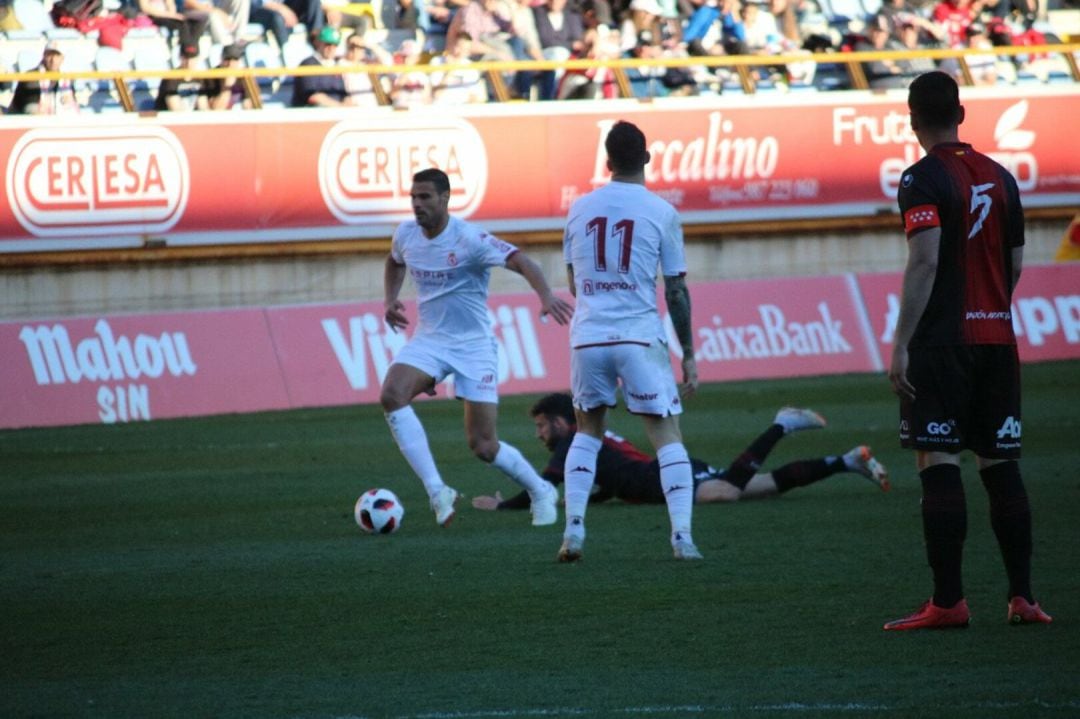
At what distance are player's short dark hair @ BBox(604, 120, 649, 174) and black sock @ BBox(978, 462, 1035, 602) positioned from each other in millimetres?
2283

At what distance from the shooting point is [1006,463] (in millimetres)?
6207

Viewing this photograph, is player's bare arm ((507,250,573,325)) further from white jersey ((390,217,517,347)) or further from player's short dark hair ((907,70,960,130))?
player's short dark hair ((907,70,960,130))

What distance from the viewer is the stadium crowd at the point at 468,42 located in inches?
843

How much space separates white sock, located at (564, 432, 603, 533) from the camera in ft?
26.7

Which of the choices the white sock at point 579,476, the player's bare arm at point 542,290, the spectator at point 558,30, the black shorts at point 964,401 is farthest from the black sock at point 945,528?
the spectator at point 558,30

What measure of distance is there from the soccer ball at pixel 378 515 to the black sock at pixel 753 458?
6.87ft

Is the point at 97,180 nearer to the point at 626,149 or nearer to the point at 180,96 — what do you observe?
the point at 180,96

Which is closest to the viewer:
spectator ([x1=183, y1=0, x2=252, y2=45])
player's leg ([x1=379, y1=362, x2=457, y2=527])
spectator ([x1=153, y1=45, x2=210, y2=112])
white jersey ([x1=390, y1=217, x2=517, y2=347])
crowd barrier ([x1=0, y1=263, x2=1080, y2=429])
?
player's leg ([x1=379, y1=362, x2=457, y2=527])

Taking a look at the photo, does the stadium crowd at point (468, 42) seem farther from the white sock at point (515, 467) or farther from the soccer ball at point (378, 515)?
the soccer ball at point (378, 515)

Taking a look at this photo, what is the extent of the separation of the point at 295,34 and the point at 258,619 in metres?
16.7

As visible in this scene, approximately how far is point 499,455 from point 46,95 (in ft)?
40.3

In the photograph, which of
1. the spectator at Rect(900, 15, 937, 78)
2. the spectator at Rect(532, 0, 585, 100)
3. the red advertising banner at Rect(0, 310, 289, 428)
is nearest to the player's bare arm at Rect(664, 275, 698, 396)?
the red advertising banner at Rect(0, 310, 289, 428)

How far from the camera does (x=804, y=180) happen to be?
77.4ft

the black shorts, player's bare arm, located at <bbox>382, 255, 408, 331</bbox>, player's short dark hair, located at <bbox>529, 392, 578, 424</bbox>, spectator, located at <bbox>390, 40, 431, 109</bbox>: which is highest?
the black shorts
